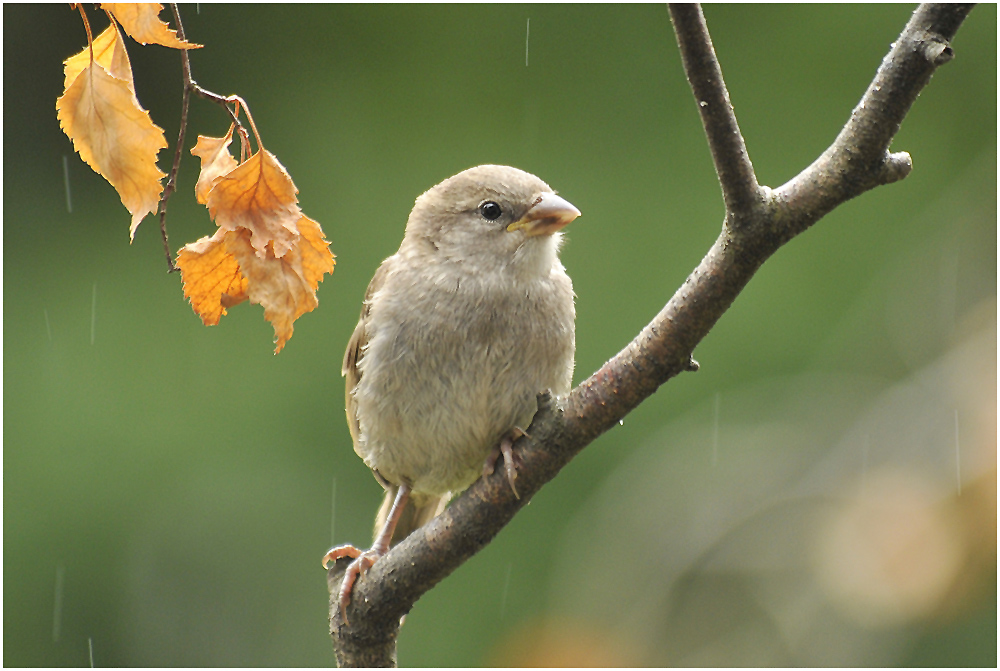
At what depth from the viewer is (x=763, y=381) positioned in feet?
16.5

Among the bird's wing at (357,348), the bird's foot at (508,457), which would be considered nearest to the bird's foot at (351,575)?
the bird's foot at (508,457)

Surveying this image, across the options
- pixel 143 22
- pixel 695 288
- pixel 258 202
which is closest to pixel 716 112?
pixel 695 288

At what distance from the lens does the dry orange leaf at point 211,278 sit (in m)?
1.81

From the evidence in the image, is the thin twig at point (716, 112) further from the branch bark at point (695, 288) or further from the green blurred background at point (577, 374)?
the green blurred background at point (577, 374)

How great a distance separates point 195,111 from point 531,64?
1875 mm

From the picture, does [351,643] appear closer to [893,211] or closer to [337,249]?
[337,249]

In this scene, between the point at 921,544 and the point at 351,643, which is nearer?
the point at 351,643

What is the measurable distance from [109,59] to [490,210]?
1.27 m

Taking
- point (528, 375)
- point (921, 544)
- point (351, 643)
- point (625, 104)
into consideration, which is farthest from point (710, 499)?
point (625, 104)

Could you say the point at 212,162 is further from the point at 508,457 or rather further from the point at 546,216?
the point at 546,216

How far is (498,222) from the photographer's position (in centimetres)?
280

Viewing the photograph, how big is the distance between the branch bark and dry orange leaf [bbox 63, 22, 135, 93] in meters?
0.91

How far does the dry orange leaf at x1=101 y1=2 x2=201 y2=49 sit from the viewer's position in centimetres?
161

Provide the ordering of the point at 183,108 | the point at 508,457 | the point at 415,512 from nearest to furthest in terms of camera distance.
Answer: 1. the point at 183,108
2. the point at 508,457
3. the point at 415,512
